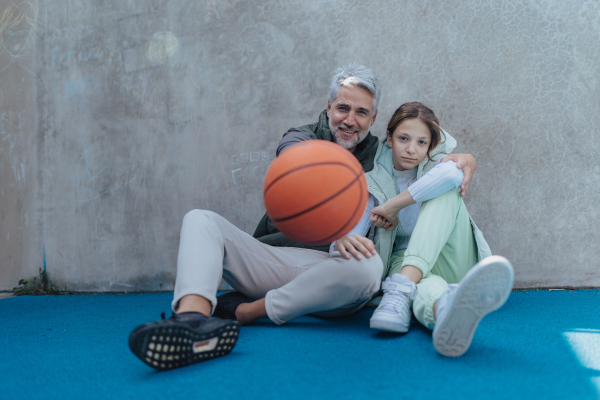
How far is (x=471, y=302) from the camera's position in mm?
1037

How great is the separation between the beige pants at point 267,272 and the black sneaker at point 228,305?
39mm

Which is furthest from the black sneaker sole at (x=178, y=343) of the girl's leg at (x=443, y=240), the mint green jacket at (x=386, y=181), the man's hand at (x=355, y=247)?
the mint green jacket at (x=386, y=181)

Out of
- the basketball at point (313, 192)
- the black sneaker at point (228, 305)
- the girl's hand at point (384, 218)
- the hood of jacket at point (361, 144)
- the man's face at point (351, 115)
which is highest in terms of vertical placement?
the man's face at point (351, 115)

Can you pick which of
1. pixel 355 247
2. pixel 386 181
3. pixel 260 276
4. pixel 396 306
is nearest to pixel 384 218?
pixel 386 181

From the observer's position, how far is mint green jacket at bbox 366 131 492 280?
5.84 feet

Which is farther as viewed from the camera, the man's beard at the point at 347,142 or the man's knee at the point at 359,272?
the man's beard at the point at 347,142

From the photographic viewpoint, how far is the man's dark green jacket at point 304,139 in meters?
1.84

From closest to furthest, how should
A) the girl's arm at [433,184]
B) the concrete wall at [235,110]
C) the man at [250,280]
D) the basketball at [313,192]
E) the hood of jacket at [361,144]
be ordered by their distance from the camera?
the man at [250,280] → the basketball at [313,192] → the girl's arm at [433,184] → the hood of jacket at [361,144] → the concrete wall at [235,110]

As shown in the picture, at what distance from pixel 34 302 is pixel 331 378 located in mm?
2497

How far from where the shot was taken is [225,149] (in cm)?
276

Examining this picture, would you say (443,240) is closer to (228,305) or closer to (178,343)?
(228,305)

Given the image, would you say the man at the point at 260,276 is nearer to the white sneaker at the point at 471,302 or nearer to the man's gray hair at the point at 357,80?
the man's gray hair at the point at 357,80

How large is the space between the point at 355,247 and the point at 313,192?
33 cm

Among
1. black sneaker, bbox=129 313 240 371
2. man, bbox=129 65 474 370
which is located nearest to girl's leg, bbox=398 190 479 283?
man, bbox=129 65 474 370
